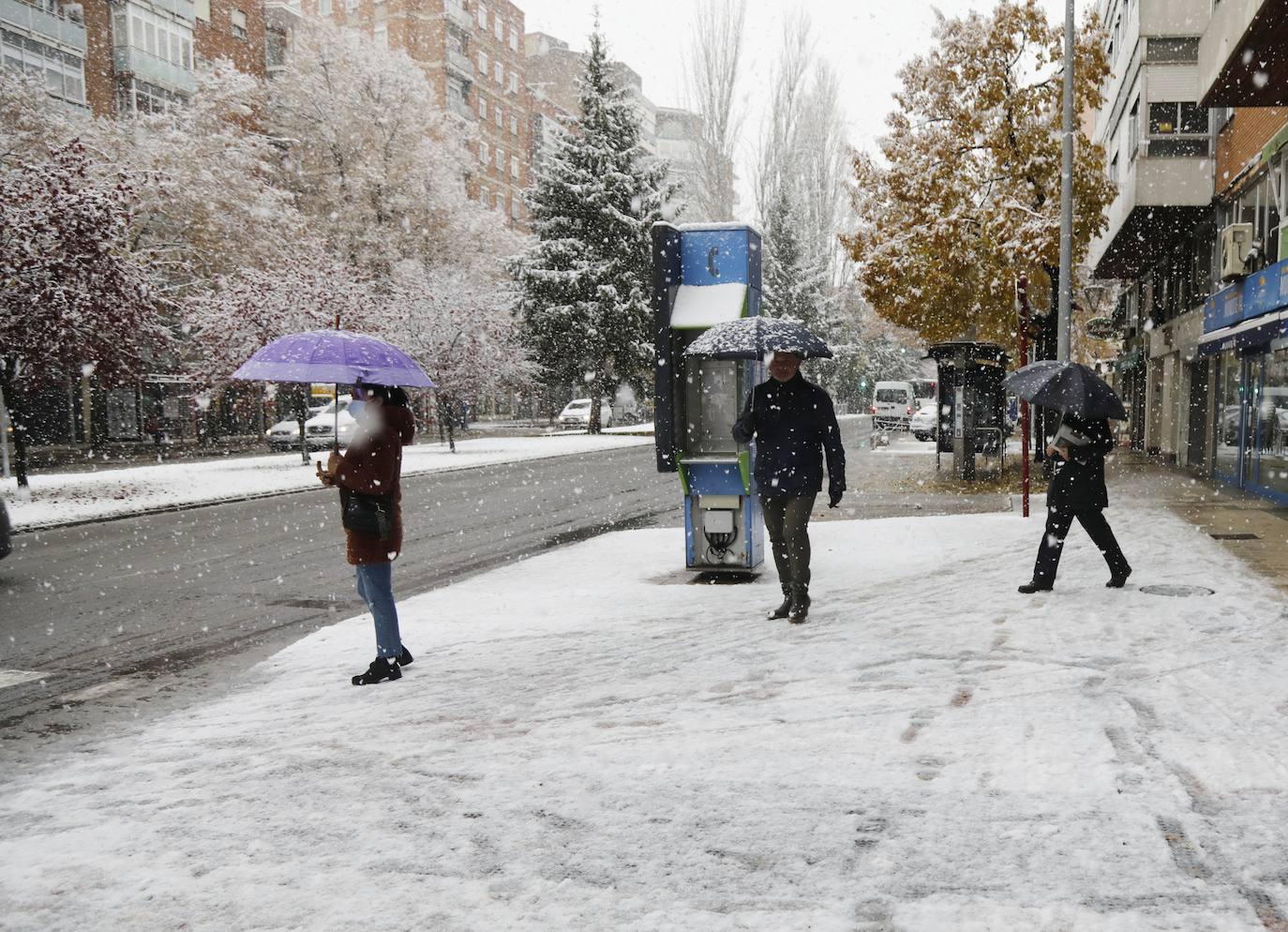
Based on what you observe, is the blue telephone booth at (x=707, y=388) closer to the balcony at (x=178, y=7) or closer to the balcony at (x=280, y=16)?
the balcony at (x=178, y=7)

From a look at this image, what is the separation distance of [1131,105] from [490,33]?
56.9 metres

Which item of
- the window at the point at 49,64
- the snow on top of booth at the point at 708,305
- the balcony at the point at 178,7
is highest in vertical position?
the balcony at the point at 178,7

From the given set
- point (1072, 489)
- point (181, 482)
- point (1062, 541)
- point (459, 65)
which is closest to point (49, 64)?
point (181, 482)

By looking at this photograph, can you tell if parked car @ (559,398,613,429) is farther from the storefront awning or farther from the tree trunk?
the storefront awning

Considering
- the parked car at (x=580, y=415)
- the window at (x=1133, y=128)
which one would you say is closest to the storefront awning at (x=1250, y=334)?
the window at (x=1133, y=128)

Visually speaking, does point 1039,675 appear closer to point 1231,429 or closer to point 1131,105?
point 1231,429

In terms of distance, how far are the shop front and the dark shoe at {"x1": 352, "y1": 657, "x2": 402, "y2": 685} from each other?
12927 millimetres

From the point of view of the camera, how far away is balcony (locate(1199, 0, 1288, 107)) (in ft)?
38.5

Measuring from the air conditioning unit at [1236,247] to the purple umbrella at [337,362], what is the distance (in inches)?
600

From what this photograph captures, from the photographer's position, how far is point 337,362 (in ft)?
19.7

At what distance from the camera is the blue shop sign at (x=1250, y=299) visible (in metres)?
14.2

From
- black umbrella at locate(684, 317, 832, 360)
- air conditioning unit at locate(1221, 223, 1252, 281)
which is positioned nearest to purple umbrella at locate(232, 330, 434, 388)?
black umbrella at locate(684, 317, 832, 360)

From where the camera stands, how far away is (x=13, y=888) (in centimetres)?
339

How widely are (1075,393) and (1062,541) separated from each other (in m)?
1.19
